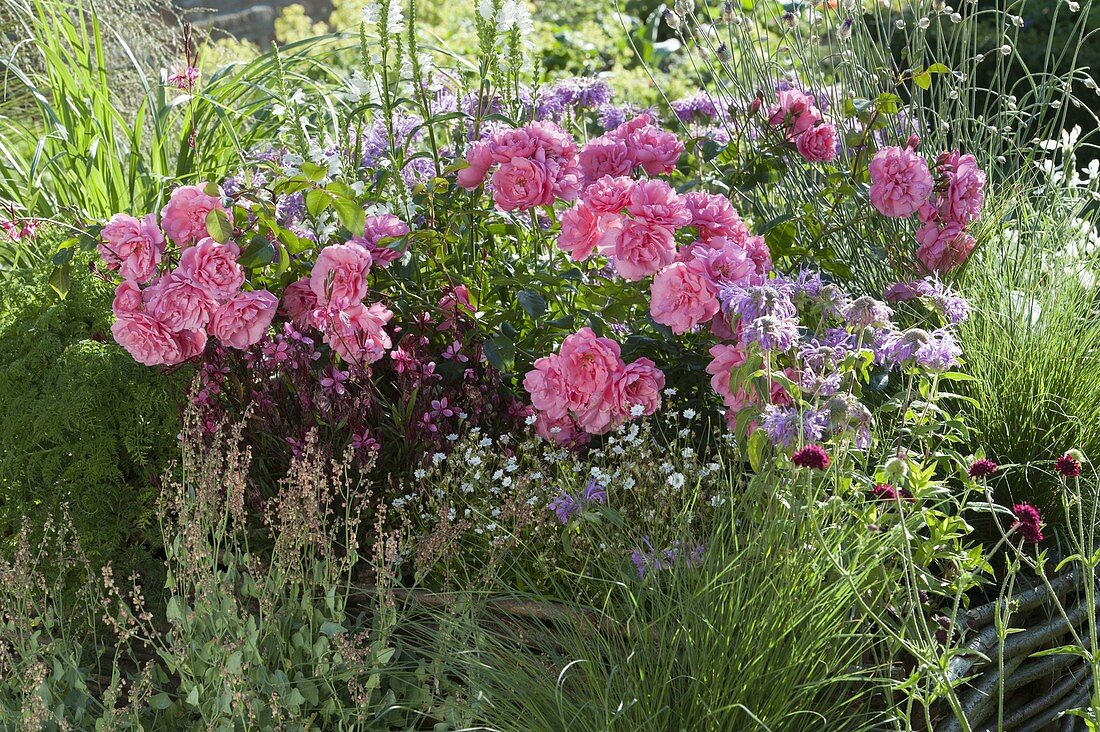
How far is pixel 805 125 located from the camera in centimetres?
275

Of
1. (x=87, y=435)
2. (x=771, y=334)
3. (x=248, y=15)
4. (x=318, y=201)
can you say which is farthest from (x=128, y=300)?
(x=248, y=15)

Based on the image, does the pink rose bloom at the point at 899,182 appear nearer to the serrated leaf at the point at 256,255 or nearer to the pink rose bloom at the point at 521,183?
the pink rose bloom at the point at 521,183

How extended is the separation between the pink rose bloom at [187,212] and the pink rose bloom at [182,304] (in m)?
0.11

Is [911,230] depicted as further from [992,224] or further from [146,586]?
[146,586]

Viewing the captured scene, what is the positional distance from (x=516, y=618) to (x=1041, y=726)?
39.3 inches

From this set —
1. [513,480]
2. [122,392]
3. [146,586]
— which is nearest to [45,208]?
[122,392]

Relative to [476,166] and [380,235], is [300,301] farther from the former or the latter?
[476,166]

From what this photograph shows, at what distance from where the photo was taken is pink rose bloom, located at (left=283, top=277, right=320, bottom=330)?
249 cm

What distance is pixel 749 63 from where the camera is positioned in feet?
10.3

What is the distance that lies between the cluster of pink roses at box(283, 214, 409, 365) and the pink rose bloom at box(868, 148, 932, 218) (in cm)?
106

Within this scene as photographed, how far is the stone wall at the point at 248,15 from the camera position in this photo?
9.98 m

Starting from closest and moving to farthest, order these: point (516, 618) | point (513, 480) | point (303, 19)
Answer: point (516, 618) → point (513, 480) → point (303, 19)

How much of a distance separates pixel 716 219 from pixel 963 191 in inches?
24.5

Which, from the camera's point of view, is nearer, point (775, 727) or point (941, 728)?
point (775, 727)
